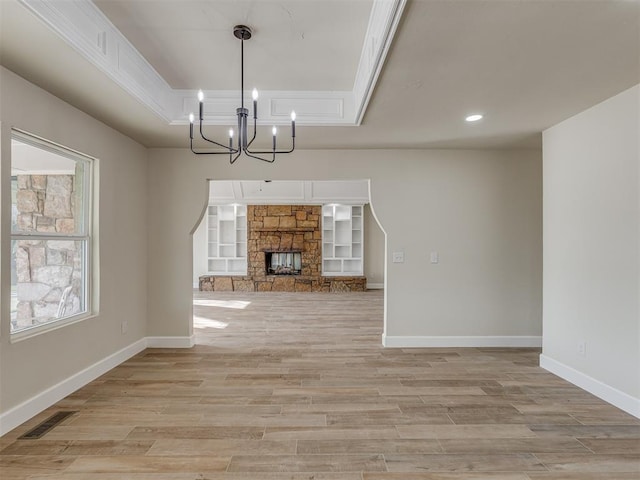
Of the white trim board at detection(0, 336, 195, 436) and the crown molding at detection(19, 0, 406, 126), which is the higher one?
the crown molding at detection(19, 0, 406, 126)

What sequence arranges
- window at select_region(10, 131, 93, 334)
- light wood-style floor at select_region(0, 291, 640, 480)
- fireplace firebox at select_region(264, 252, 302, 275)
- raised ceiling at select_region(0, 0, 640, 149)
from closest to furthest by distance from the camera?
raised ceiling at select_region(0, 0, 640, 149) < light wood-style floor at select_region(0, 291, 640, 480) < window at select_region(10, 131, 93, 334) < fireplace firebox at select_region(264, 252, 302, 275)

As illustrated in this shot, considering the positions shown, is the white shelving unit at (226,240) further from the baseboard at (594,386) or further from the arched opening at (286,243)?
the baseboard at (594,386)

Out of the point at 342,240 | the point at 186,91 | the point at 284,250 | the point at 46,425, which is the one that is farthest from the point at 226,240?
the point at 46,425

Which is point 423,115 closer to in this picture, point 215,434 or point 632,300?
point 632,300

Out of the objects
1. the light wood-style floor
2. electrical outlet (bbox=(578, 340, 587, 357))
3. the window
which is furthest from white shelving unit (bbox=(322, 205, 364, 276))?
the window

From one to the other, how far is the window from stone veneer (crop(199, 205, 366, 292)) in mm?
5408

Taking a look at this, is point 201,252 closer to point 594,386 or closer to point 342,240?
point 342,240

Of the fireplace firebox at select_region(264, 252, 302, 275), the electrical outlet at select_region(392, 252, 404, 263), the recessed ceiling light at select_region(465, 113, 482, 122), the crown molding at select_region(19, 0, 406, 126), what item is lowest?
the fireplace firebox at select_region(264, 252, 302, 275)

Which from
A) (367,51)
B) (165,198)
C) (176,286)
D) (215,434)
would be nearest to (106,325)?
(176,286)

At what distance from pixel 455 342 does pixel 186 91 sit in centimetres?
400

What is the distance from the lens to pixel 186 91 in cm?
322

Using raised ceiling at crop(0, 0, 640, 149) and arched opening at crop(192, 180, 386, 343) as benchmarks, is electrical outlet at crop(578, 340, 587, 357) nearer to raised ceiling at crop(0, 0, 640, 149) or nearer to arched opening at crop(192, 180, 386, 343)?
raised ceiling at crop(0, 0, 640, 149)

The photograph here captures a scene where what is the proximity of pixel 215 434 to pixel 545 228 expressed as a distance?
3510 mm

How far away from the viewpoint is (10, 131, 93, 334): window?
2.41 meters
